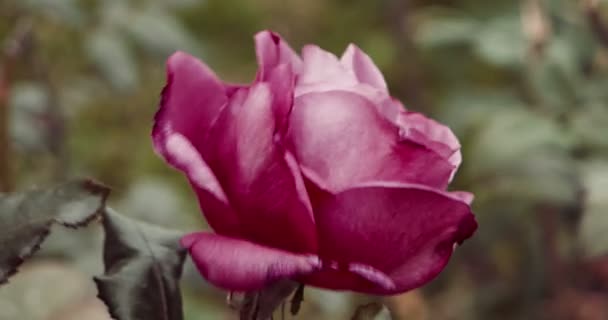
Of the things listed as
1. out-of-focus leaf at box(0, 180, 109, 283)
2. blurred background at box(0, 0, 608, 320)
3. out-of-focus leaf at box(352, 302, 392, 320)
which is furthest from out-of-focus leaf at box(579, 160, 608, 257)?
out-of-focus leaf at box(0, 180, 109, 283)

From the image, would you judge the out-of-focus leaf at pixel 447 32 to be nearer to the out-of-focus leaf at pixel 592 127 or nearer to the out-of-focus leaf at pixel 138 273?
the out-of-focus leaf at pixel 592 127

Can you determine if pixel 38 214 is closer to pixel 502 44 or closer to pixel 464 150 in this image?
pixel 502 44

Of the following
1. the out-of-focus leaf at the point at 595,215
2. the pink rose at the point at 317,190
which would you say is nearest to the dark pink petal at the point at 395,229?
the pink rose at the point at 317,190

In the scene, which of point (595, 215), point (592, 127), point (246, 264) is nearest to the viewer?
point (246, 264)

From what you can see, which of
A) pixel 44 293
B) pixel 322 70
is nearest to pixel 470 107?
pixel 44 293

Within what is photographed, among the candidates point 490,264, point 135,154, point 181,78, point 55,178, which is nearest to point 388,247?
point 181,78

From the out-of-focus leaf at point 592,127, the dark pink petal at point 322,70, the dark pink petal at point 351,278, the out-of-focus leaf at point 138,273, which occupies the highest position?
the dark pink petal at point 322,70

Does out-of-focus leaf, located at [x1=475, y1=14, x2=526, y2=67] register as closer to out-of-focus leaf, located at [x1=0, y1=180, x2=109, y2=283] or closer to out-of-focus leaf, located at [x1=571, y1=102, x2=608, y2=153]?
out-of-focus leaf, located at [x1=571, y1=102, x2=608, y2=153]
